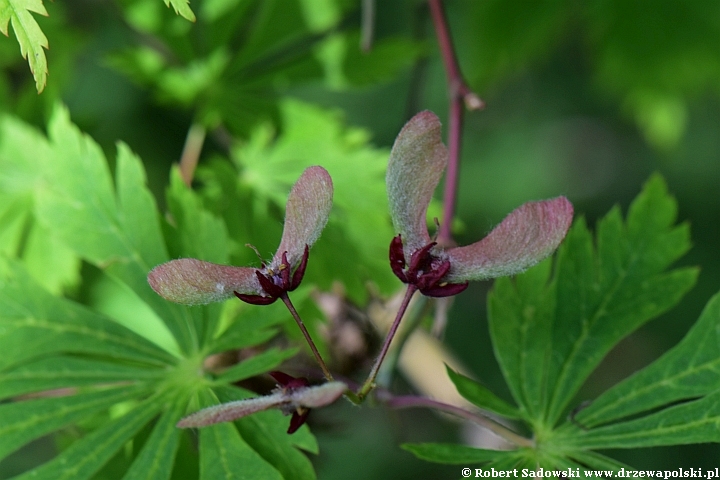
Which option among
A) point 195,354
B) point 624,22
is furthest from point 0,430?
point 624,22

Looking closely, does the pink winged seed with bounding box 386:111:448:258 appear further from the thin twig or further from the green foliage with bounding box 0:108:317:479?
the thin twig

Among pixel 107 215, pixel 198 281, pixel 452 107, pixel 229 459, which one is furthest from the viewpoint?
pixel 452 107

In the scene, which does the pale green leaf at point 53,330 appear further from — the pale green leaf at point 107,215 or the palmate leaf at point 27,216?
the palmate leaf at point 27,216

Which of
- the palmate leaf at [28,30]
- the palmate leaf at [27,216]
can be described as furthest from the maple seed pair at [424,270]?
the palmate leaf at [27,216]

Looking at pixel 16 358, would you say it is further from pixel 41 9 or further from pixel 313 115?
pixel 313 115

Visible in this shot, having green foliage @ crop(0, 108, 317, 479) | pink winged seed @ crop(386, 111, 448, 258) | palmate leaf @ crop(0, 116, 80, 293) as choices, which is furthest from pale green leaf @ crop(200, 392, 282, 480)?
palmate leaf @ crop(0, 116, 80, 293)

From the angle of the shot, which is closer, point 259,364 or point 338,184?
point 259,364

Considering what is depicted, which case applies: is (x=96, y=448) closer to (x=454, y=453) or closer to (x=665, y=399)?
(x=454, y=453)

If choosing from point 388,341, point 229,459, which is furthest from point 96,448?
point 388,341
